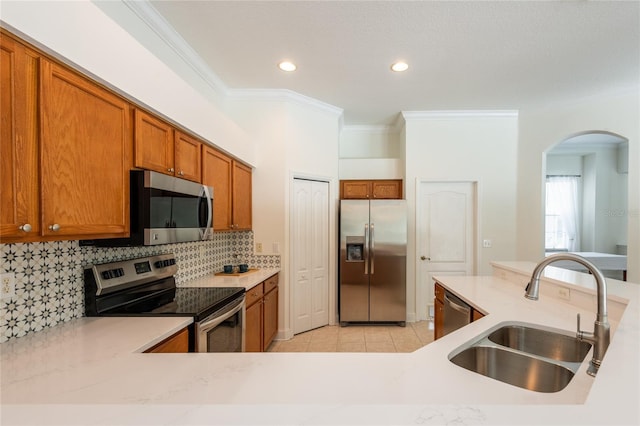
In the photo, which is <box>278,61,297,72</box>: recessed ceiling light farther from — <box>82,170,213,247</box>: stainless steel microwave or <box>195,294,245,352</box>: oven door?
<box>195,294,245,352</box>: oven door

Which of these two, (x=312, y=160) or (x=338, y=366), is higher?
(x=312, y=160)

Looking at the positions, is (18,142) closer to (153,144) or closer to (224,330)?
(153,144)

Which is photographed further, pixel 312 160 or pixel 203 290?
pixel 312 160

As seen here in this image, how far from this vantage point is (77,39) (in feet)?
4.07

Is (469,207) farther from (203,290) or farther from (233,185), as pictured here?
(203,290)

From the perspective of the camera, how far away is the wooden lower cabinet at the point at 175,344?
145 cm

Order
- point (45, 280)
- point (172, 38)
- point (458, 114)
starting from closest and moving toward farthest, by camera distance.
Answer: point (45, 280) < point (172, 38) < point (458, 114)

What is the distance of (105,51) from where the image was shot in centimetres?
138

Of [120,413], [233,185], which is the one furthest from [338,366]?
[233,185]

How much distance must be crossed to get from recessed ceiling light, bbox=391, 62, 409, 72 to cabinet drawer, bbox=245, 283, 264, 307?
8.26ft

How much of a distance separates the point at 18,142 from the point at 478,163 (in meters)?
4.53

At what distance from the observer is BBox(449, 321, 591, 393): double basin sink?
128 cm

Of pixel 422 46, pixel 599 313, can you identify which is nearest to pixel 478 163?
pixel 422 46

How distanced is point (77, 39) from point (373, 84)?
2.72 m
